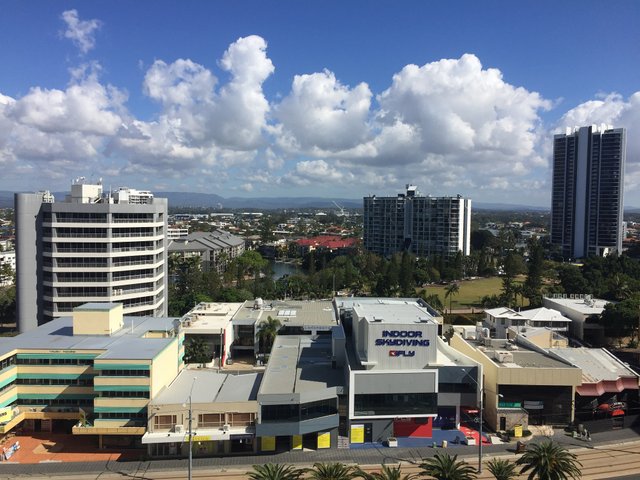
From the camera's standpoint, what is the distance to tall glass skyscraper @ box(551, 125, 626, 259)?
181 meters

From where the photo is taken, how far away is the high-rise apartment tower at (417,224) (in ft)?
562

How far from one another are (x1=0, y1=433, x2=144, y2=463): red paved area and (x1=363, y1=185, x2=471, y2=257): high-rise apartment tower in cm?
14046

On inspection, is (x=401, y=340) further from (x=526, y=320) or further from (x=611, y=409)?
(x=526, y=320)

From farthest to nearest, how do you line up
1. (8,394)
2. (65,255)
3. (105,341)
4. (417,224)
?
(417,224)
(65,255)
(105,341)
(8,394)

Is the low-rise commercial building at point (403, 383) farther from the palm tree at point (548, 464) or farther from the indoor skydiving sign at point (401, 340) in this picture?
the palm tree at point (548, 464)

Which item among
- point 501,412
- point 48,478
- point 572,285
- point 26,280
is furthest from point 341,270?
point 48,478

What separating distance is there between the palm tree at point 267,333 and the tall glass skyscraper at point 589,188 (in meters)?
151

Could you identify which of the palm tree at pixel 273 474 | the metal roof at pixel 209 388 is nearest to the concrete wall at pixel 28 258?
the metal roof at pixel 209 388

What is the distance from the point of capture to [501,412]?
151 feet

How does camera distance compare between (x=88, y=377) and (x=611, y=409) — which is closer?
(x=88, y=377)

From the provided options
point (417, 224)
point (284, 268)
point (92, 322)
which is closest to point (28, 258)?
point (92, 322)

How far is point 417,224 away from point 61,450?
149 metres

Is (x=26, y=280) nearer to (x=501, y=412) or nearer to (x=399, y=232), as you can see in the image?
(x=501, y=412)

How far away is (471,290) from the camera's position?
125062mm
